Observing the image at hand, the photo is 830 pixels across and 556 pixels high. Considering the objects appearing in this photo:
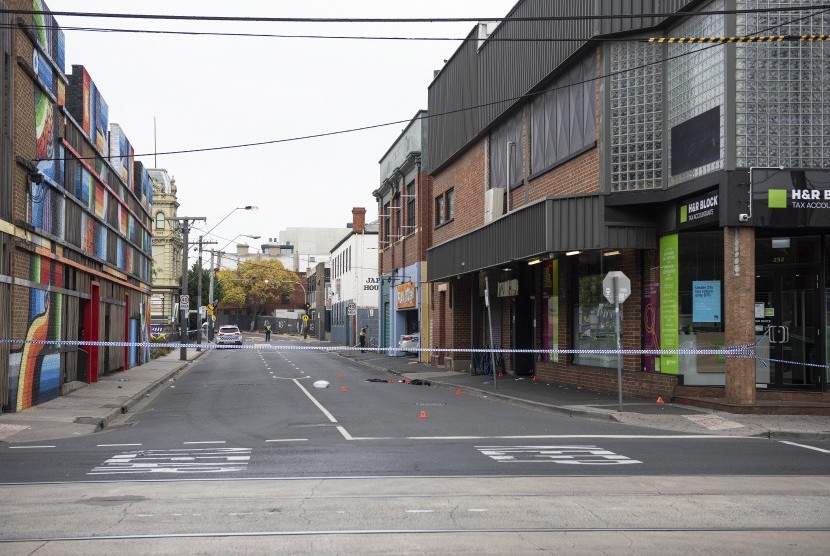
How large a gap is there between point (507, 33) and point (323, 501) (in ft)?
67.9

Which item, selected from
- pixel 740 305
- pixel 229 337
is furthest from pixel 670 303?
pixel 229 337

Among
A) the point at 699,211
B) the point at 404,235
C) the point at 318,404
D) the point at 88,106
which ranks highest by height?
the point at 88,106

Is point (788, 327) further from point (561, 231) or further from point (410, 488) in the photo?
point (410, 488)

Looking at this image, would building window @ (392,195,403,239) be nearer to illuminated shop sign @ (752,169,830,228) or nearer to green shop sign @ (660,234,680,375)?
green shop sign @ (660,234,680,375)

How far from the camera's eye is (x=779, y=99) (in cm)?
Answer: 1709

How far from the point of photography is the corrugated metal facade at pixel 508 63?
789 inches

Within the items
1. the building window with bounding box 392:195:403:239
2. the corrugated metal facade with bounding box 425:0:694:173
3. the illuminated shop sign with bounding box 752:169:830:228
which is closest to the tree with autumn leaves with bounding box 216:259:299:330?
the building window with bounding box 392:195:403:239

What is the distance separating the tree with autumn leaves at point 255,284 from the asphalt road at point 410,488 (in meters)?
108

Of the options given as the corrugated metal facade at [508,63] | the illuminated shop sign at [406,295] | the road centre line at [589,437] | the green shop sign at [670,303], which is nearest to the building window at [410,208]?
the illuminated shop sign at [406,295]

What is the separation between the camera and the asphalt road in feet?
24.9

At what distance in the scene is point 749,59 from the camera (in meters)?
17.1

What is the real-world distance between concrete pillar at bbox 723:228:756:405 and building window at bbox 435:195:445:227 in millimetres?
20761

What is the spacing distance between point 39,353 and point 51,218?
310cm

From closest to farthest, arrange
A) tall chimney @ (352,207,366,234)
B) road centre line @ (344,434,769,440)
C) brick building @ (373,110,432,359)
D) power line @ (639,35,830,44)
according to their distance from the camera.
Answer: road centre line @ (344,434,769,440) → power line @ (639,35,830,44) → brick building @ (373,110,432,359) → tall chimney @ (352,207,366,234)
